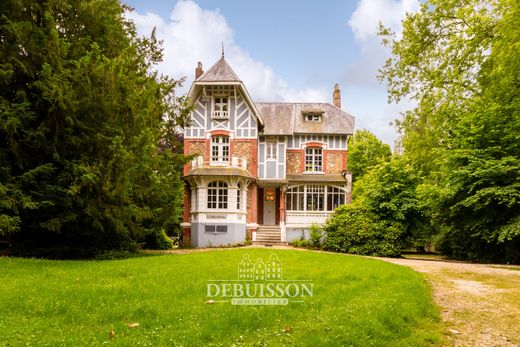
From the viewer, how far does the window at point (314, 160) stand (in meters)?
24.8

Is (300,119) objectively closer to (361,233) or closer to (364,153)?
(361,233)

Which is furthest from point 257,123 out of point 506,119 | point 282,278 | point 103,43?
point 282,278

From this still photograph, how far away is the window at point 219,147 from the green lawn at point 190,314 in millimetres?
15091

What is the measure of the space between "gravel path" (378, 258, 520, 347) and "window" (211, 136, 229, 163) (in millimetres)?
15325

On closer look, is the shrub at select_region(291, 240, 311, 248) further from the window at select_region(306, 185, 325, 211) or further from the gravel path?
the gravel path

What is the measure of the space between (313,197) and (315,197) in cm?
14

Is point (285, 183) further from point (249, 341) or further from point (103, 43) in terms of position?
point (249, 341)

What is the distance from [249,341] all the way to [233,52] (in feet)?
72.8

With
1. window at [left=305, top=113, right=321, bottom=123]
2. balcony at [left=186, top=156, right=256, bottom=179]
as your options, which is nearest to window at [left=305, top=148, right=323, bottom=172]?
window at [left=305, top=113, right=321, bottom=123]

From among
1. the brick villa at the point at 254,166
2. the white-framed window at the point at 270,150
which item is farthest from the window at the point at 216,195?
the white-framed window at the point at 270,150

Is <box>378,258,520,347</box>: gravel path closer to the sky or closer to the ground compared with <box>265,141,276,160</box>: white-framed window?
closer to the ground

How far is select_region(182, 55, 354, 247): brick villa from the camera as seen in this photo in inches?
846

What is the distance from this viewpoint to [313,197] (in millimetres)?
24469

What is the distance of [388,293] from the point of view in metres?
6.79
